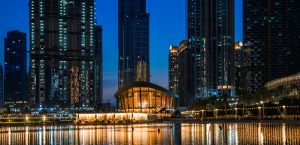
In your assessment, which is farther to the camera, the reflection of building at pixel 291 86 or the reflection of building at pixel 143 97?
the reflection of building at pixel 143 97

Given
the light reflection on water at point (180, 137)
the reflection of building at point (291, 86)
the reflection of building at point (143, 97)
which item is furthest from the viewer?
the reflection of building at point (143, 97)

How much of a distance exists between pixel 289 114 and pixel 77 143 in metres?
73.9

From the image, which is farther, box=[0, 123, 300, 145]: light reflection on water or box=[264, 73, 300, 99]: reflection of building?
box=[264, 73, 300, 99]: reflection of building

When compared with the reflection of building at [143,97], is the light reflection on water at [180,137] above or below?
below

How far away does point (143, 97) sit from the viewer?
180 metres

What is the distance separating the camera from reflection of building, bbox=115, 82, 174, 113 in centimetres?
18062

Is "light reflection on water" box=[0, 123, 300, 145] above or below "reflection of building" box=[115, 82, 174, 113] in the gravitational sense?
below

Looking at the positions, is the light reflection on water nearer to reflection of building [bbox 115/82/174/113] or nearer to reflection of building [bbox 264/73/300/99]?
reflection of building [bbox 264/73/300/99]

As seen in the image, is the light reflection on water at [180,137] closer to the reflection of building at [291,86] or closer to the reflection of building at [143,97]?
the reflection of building at [291,86]

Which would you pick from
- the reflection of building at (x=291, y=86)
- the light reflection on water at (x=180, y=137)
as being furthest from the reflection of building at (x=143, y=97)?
the light reflection on water at (x=180, y=137)

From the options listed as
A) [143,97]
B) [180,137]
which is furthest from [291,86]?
[180,137]

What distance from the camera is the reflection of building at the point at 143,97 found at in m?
181

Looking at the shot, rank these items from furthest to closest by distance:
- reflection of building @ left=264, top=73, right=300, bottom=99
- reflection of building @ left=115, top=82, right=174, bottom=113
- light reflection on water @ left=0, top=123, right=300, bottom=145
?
reflection of building @ left=115, top=82, right=174, bottom=113 → reflection of building @ left=264, top=73, right=300, bottom=99 → light reflection on water @ left=0, top=123, right=300, bottom=145

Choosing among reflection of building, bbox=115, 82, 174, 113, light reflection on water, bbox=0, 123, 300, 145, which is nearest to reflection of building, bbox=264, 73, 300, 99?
reflection of building, bbox=115, 82, 174, 113
